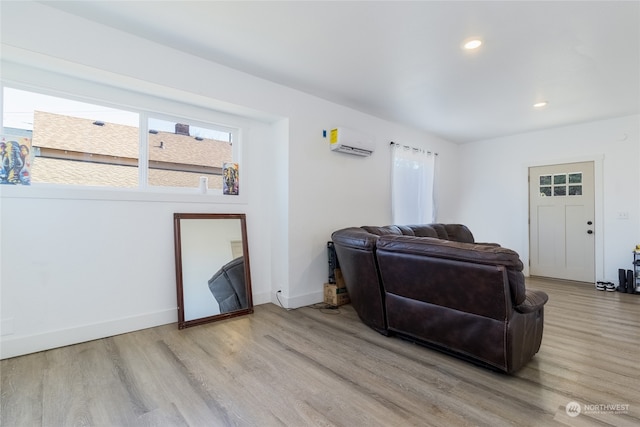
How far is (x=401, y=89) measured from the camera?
3.56 m

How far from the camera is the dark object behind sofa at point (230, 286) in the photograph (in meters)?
3.23

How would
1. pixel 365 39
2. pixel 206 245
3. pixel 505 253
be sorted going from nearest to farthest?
pixel 505 253
pixel 365 39
pixel 206 245

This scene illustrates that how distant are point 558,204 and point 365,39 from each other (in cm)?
470

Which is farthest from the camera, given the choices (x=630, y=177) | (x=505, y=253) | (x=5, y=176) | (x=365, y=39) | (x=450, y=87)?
(x=630, y=177)

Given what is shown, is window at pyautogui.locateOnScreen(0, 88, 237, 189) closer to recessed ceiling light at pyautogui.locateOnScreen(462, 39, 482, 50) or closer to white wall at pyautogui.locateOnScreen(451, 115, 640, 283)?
recessed ceiling light at pyautogui.locateOnScreen(462, 39, 482, 50)

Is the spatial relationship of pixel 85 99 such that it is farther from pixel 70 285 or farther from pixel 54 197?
pixel 70 285

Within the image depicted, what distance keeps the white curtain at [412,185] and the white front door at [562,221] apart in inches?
70.5

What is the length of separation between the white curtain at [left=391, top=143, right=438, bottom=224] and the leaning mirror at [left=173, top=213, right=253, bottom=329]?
260 centimetres

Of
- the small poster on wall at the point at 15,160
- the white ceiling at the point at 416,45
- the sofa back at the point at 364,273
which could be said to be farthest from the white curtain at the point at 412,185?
the small poster on wall at the point at 15,160

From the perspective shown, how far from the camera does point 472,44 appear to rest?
258 centimetres

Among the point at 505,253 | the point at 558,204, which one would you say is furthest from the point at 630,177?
the point at 505,253

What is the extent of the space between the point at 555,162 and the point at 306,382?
5.57 metres

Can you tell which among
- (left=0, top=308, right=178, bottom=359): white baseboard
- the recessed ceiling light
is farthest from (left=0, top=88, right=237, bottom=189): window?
the recessed ceiling light

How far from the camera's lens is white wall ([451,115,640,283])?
447 centimetres
